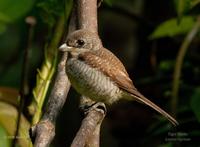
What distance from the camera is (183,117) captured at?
410 cm

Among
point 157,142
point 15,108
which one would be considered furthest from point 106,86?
point 157,142

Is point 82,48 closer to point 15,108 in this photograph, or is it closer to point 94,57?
point 94,57

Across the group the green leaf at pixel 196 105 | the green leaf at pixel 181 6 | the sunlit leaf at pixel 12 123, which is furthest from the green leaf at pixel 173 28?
the sunlit leaf at pixel 12 123

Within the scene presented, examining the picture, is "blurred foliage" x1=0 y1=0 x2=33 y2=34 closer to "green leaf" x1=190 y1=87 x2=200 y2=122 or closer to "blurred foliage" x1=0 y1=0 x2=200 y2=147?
"blurred foliage" x1=0 y1=0 x2=200 y2=147

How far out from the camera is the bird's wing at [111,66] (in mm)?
3645

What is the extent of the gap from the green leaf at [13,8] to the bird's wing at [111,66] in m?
0.46

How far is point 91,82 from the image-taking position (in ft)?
11.5

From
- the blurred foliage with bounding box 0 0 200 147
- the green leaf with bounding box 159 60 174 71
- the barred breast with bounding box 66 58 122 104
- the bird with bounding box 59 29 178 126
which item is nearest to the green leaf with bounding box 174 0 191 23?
the blurred foliage with bounding box 0 0 200 147

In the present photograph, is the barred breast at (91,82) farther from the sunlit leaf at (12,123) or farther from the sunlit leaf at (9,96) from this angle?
the sunlit leaf at (9,96)

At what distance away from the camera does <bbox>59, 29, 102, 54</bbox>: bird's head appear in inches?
128

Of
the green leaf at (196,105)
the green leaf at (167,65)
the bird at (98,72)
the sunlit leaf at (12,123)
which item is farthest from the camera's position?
the green leaf at (167,65)

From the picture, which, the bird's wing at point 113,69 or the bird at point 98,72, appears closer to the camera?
the bird at point 98,72

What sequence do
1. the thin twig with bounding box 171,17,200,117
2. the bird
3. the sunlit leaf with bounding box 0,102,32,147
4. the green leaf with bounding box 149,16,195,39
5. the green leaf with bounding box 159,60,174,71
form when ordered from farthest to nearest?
the green leaf with bounding box 159,60,174,71
the green leaf with bounding box 149,16,195,39
the thin twig with bounding box 171,17,200,117
the bird
the sunlit leaf with bounding box 0,102,32,147

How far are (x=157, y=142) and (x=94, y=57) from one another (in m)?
1.82
